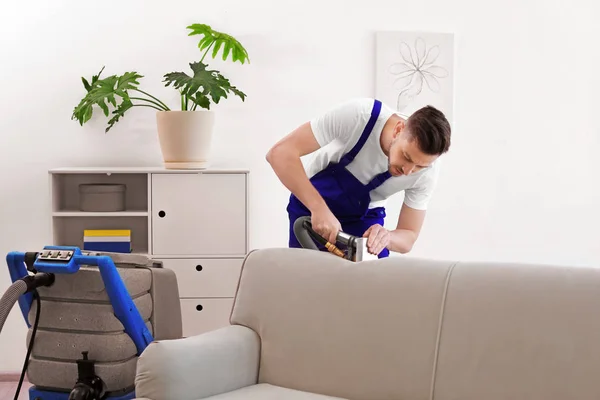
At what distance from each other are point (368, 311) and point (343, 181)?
25.7 inches

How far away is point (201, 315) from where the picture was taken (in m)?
3.78

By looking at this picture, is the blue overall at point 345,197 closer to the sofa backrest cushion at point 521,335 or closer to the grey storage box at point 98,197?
the sofa backrest cushion at point 521,335

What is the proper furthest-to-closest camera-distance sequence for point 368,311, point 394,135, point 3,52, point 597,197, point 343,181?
point 597,197
point 3,52
point 343,181
point 394,135
point 368,311

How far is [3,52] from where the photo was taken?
407cm

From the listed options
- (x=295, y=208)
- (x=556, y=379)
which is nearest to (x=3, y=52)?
(x=295, y=208)

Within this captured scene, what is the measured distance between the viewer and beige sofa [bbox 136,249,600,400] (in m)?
2.15

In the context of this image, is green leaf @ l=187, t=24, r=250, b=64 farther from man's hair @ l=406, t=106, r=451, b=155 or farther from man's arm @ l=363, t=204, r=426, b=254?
man's hair @ l=406, t=106, r=451, b=155

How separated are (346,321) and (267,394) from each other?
0.34 meters

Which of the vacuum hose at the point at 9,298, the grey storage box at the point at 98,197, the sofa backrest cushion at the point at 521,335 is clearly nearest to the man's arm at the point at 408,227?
the sofa backrest cushion at the point at 521,335

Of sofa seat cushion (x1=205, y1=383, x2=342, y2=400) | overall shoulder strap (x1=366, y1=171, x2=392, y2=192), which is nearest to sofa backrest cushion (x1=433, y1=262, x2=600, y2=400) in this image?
sofa seat cushion (x1=205, y1=383, x2=342, y2=400)

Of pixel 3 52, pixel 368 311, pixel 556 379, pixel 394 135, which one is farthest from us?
pixel 3 52

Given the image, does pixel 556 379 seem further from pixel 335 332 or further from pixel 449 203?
pixel 449 203

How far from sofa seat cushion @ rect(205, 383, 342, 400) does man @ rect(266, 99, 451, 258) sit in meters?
0.56

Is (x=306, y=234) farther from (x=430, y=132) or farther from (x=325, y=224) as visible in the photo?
(x=430, y=132)
